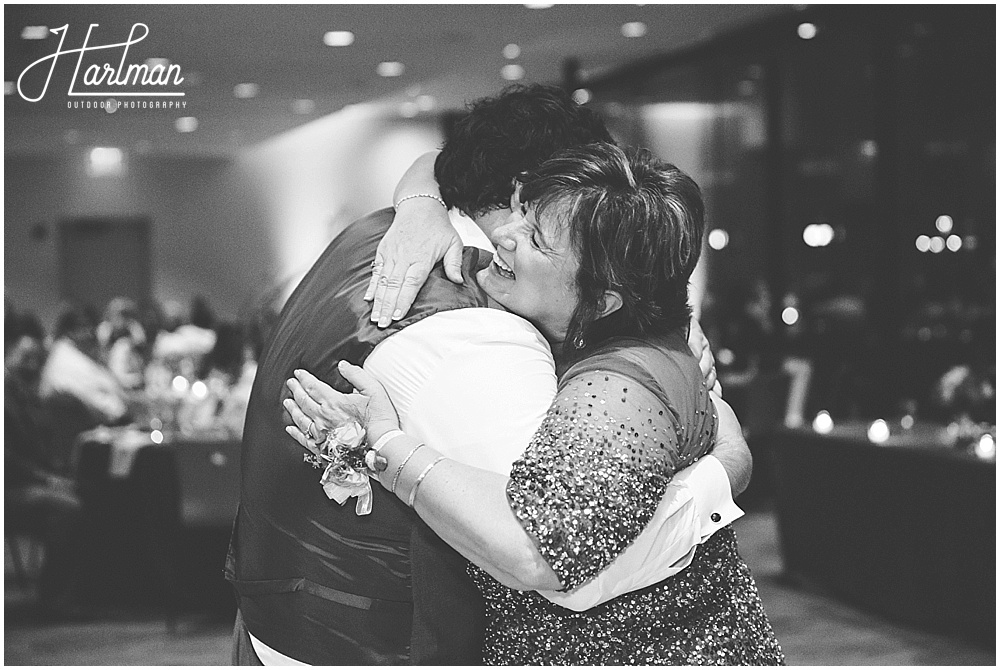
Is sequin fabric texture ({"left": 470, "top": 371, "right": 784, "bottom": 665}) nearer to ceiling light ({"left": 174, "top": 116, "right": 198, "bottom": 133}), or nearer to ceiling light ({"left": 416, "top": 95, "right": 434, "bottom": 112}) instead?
ceiling light ({"left": 174, "top": 116, "right": 198, "bottom": 133})

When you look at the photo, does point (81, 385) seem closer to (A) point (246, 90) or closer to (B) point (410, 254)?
(A) point (246, 90)

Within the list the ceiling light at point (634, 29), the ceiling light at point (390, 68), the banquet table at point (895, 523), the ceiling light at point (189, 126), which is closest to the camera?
the banquet table at point (895, 523)

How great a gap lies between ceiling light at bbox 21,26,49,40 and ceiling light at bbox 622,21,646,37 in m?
6.39

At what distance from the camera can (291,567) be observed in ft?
4.86

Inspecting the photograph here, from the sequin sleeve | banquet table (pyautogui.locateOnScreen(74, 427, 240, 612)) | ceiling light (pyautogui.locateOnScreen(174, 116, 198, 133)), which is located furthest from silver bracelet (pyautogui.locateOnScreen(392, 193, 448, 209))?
ceiling light (pyautogui.locateOnScreen(174, 116, 198, 133))

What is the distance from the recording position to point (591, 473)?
130 centimetres

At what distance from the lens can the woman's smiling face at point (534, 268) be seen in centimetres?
141

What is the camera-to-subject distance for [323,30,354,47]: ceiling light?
311 inches

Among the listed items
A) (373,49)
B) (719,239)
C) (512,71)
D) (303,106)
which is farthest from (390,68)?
(719,239)

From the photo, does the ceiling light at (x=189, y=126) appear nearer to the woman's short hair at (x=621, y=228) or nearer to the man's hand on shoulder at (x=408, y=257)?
the man's hand on shoulder at (x=408, y=257)

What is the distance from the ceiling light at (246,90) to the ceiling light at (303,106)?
2.95 ft

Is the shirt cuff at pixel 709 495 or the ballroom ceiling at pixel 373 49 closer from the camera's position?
the shirt cuff at pixel 709 495

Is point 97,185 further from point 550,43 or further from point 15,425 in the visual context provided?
point 15,425

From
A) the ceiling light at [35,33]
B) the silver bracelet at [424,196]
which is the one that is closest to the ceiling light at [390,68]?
the ceiling light at [35,33]
